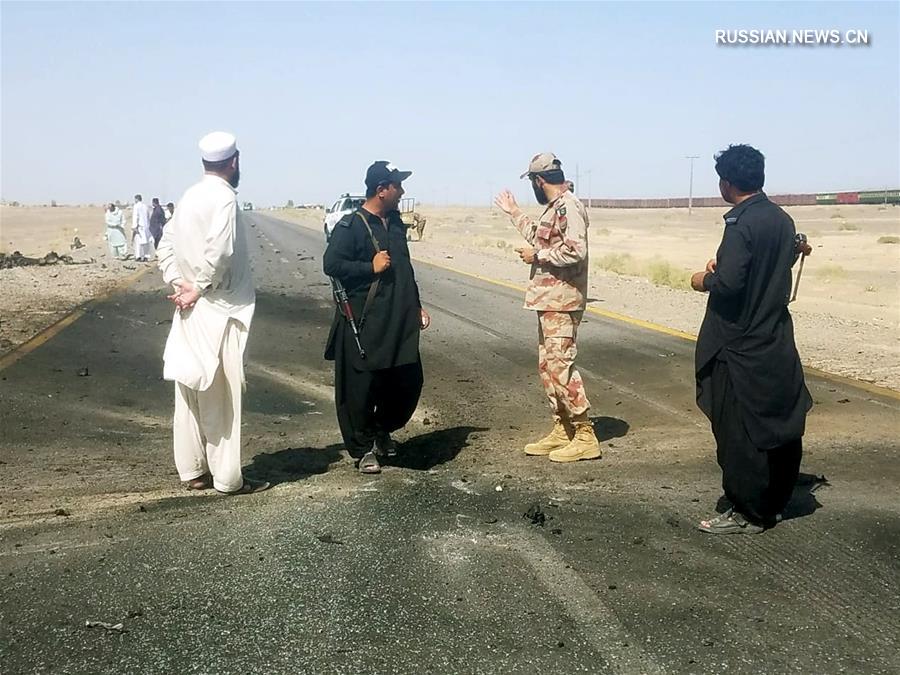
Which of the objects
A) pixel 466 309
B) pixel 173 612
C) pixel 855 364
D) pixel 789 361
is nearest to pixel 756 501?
pixel 789 361

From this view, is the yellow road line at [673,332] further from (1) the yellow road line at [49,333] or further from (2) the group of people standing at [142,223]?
(2) the group of people standing at [142,223]

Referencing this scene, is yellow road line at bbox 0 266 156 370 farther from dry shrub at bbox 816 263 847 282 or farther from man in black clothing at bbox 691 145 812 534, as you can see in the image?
dry shrub at bbox 816 263 847 282

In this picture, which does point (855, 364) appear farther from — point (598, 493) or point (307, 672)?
point (307, 672)

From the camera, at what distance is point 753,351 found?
516cm

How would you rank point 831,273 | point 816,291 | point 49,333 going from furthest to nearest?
point 831,273
point 816,291
point 49,333

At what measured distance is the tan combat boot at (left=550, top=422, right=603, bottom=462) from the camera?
22.4 ft

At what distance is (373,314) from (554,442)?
167 cm

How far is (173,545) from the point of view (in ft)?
16.5

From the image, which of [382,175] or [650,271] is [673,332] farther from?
[650,271]

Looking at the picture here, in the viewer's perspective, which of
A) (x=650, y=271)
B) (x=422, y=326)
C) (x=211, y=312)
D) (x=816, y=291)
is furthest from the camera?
(x=650, y=271)

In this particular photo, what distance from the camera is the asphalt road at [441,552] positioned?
3922 mm

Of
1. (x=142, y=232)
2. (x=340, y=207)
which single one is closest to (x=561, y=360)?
(x=142, y=232)

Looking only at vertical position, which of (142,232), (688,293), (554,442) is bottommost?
(688,293)

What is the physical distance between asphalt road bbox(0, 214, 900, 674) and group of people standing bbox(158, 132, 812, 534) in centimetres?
29
